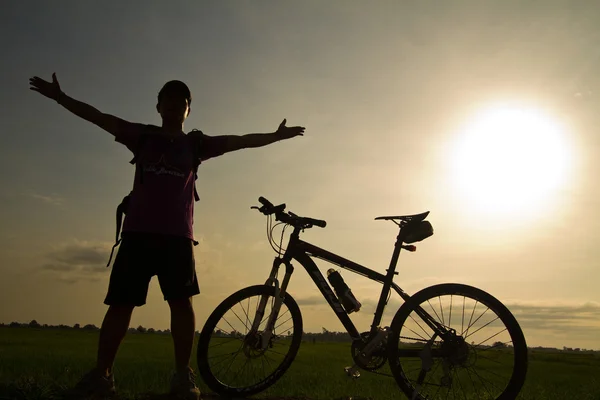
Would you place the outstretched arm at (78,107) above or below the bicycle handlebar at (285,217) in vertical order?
above

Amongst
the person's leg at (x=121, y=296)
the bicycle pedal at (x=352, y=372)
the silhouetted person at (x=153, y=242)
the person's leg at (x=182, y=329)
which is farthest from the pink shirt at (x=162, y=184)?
the bicycle pedal at (x=352, y=372)

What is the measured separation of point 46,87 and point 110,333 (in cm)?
249

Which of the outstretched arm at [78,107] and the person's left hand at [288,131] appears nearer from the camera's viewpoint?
the outstretched arm at [78,107]

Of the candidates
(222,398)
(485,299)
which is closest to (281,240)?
A: (222,398)

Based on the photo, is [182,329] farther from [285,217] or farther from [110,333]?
[285,217]

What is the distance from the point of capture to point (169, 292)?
4242 mm

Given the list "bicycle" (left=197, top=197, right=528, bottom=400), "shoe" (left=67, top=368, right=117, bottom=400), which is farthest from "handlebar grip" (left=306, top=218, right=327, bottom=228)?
"shoe" (left=67, top=368, right=117, bottom=400)

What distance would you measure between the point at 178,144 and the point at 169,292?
1.46 meters

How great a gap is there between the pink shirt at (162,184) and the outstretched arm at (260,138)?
0.34m

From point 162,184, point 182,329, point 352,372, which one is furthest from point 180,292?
point 352,372

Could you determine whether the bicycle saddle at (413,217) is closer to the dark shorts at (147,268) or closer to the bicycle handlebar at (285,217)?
the bicycle handlebar at (285,217)

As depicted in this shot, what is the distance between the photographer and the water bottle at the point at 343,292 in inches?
199

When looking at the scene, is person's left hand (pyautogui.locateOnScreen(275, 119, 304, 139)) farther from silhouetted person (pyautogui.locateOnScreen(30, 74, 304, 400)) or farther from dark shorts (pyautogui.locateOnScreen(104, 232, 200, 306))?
dark shorts (pyautogui.locateOnScreen(104, 232, 200, 306))

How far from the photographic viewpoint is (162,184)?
4293 millimetres
